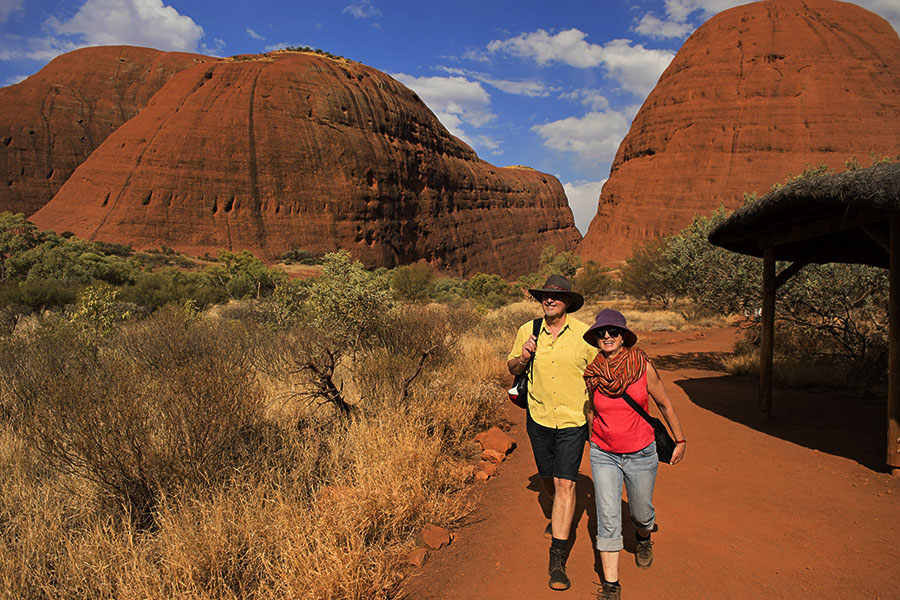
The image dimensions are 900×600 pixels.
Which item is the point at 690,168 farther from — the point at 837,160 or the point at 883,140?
the point at 883,140

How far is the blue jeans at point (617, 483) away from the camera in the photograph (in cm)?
279

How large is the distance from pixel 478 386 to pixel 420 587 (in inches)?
157

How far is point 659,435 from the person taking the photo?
296 centimetres

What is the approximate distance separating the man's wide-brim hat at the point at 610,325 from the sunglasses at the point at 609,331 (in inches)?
0.8

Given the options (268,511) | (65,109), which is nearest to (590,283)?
(268,511)

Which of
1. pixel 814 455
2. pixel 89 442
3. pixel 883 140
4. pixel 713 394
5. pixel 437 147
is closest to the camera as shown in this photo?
pixel 89 442

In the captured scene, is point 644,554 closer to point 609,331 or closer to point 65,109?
point 609,331

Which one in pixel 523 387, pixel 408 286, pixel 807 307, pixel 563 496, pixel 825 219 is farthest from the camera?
pixel 408 286

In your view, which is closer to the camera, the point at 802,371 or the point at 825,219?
the point at 825,219

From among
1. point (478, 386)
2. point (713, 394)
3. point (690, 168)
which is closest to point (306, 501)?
→ point (478, 386)

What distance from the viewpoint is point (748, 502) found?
419 cm

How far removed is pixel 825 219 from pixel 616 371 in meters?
4.80

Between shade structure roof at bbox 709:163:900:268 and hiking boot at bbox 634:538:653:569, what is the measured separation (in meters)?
3.68

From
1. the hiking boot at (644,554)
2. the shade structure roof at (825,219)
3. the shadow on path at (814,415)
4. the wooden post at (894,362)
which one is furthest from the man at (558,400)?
the shadow on path at (814,415)
